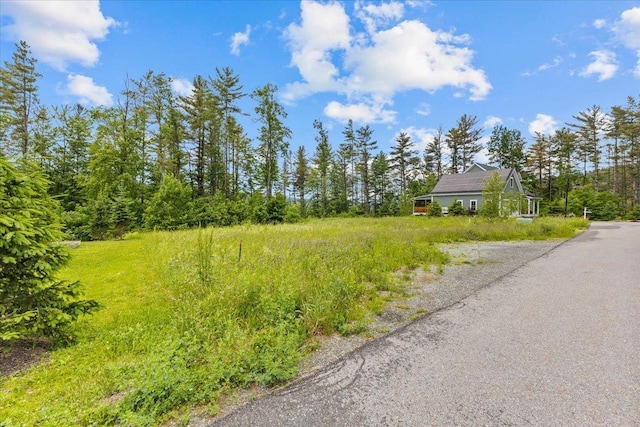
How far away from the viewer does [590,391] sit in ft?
6.81

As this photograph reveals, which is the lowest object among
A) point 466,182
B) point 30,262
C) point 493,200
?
point 30,262

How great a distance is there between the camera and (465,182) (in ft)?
93.0

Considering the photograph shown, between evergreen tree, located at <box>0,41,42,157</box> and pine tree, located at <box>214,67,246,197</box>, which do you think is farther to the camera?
→ pine tree, located at <box>214,67,246,197</box>

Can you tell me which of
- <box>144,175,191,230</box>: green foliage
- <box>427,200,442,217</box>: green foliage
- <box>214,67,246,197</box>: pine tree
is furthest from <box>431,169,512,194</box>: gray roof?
<box>144,175,191,230</box>: green foliage

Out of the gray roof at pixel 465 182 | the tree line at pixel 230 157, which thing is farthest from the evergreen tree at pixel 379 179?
the gray roof at pixel 465 182

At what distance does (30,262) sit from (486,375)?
13.4 feet

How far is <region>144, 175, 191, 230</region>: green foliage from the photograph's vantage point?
16.9 meters

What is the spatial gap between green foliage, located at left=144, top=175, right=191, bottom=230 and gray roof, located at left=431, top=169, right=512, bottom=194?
24.2m

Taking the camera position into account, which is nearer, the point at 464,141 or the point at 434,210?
the point at 434,210

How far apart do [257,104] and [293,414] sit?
25535 millimetres

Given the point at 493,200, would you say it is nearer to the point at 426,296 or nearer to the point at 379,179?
the point at 426,296

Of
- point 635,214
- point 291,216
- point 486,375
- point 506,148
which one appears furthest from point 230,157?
point 635,214

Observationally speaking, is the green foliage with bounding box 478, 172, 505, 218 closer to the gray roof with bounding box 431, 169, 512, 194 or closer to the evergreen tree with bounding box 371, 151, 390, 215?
the gray roof with bounding box 431, 169, 512, 194

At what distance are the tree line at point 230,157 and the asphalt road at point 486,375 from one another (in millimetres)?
13000
